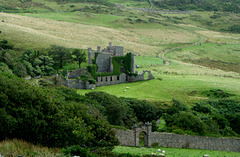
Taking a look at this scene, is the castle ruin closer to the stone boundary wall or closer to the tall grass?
the stone boundary wall

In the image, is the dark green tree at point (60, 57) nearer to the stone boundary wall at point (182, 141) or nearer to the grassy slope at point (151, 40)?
the grassy slope at point (151, 40)

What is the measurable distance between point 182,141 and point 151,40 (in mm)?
106881

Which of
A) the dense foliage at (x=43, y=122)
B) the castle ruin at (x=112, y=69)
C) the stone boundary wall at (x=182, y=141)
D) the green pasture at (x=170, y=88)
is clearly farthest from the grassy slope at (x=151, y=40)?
the dense foliage at (x=43, y=122)

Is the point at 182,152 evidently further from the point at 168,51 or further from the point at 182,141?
the point at 168,51

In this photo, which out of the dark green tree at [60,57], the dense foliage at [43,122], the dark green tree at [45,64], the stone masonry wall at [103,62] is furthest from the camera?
the dark green tree at [60,57]

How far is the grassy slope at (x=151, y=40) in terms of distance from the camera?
6262cm

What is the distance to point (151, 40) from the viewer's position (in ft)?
458

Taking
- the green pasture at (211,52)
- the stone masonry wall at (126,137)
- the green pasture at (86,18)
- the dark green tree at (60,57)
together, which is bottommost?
the green pasture at (211,52)

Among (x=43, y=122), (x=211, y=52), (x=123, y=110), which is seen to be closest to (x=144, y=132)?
(x=123, y=110)

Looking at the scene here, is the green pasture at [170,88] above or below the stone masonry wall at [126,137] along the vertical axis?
below

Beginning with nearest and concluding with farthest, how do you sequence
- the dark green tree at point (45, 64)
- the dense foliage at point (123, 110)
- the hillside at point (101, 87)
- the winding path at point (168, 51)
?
the hillside at point (101, 87), the dense foliage at point (123, 110), the dark green tree at point (45, 64), the winding path at point (168, 51)

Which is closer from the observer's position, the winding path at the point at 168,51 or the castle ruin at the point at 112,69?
the castle ruin at the point at 112,69

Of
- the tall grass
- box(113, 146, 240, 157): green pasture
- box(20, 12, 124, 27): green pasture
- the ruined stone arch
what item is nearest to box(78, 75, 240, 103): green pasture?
the ruined stone arch

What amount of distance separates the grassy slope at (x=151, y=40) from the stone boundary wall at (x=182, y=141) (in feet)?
66.3
